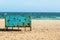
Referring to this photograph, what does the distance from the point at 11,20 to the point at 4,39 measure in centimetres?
358

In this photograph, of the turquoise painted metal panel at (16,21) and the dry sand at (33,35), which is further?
the turquoise painted metal panel at (16,21)

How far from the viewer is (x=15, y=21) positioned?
46.2 feet

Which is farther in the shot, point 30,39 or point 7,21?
point 7,21

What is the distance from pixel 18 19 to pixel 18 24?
365mm

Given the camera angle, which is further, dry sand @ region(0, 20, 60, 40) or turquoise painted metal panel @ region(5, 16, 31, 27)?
turquoise painted metal panel @ region(5, 16, 31, 27)

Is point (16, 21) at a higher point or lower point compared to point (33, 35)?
higher

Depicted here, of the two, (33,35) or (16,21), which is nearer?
(33,35)

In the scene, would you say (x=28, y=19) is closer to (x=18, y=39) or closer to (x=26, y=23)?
(x=26, y=23)

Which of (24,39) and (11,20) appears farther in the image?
(11,20)

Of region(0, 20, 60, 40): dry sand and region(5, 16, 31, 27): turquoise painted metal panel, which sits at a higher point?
region(5, 16, 31, 27): turquoise painted metal panel

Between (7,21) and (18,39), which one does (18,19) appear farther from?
(18,39)

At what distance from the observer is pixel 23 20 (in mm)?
14195

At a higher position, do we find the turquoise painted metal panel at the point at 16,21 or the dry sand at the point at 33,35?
the turquoise painted metal panel at the point at 16,21

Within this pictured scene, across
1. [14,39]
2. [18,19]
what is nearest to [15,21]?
[18,19]
